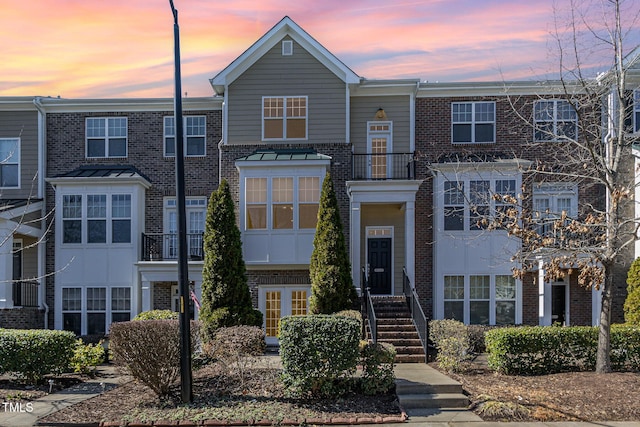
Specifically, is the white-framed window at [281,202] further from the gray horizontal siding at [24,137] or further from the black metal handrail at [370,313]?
the gray horizontal siding at [24,137]

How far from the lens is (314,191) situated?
18672 mm

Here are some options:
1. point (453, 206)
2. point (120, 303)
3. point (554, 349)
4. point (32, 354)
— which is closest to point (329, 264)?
point (453, 206)

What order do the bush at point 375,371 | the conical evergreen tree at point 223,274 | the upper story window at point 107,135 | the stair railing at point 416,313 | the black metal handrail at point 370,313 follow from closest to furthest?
the bush at point 375,371 < the stair railing at point 416,313 < the black metal handrail at point 370,313 < the conical evergreen tree at point 223,274 < the upper story window at point 107,135

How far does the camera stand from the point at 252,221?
1873 centimetres

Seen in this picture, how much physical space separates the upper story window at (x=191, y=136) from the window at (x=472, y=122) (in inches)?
328

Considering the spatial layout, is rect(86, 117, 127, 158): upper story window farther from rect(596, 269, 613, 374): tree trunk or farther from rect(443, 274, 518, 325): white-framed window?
rect(596, 269, 613, 374): tree trunk

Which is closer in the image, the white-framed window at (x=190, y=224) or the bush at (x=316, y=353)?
the bush at (x=316, y=353)

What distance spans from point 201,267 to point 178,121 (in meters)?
8.85

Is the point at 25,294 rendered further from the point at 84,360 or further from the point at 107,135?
the point at 84,360

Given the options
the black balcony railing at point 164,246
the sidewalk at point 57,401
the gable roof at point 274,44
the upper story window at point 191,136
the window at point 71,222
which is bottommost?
the sidewalk at point 57,401

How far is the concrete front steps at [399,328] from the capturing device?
49.9 ft

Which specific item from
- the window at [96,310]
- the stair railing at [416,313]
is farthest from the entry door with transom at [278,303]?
the window at [96,310]

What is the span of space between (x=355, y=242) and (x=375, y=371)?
6.87 m

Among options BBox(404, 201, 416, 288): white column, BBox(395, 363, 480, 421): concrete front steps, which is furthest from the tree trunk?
BBox(404, 201, 416, 288): white column
